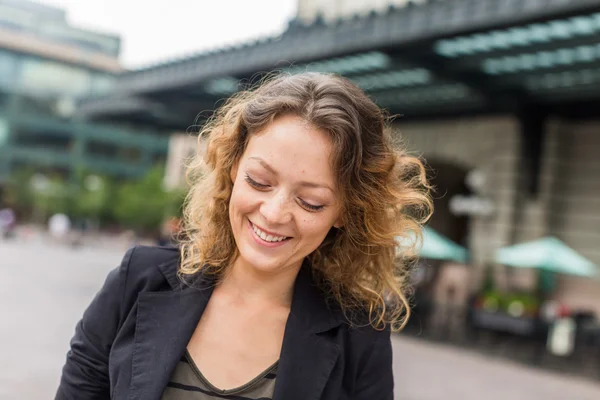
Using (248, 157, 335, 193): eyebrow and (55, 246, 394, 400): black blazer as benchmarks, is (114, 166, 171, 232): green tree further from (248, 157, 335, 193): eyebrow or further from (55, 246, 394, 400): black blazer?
(248, 157, 335, 193): eyebrow

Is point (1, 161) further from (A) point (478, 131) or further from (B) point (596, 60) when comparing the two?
(B) point (596, 60)

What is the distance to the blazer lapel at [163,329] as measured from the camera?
157 centimetres

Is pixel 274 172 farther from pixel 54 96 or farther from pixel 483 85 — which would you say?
pixel 54 96

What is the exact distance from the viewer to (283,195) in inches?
62.5

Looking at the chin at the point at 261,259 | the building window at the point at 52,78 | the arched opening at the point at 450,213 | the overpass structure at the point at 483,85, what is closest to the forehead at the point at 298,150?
the chin at the point at 261,259

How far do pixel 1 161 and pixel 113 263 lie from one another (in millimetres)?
37055

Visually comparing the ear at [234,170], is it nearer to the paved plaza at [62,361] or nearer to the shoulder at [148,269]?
the shoulder at [148,269]

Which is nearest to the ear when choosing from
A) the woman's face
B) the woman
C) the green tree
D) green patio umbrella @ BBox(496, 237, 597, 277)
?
the woman

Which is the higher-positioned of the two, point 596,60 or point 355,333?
point 596,60

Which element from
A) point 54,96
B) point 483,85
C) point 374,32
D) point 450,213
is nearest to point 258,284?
point 374,32

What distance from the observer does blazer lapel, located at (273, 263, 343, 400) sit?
5.29 feet

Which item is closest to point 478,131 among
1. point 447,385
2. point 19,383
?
point 447,385

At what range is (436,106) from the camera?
1538 cm

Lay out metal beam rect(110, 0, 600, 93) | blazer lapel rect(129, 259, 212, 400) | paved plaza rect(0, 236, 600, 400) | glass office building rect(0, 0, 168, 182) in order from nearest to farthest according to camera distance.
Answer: blazer lapel rect(129, 259, 212, 400) → paved plaza rect(0, 236, 600, 400) → metal beam rect(110, 0, 600, 93) → glass office building rect(0, 0, 168, 182)
